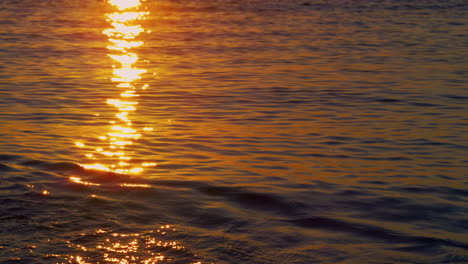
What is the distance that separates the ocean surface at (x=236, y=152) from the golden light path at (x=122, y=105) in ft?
0.16

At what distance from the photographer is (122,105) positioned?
518 inches

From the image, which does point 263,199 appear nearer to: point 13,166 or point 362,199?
point 362,199

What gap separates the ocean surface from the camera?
21.4 feet

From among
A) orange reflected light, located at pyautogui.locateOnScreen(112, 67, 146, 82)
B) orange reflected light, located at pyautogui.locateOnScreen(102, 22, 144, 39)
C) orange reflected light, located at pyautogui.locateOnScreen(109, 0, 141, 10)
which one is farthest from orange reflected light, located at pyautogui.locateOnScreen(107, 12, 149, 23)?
orange reflected light, located at pyautogui.locateOnScreen(112, 67, 146, 82)

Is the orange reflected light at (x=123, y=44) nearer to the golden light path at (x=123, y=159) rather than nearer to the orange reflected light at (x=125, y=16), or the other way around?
the golden light path at (x=123, y=159)

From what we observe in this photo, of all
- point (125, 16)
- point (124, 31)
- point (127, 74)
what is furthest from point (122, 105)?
point (125, 16)

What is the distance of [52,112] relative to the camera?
40.5 ft

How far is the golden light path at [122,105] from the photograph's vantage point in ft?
30.3

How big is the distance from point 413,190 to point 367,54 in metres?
11.3

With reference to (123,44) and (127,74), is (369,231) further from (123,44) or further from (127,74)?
(123,44)

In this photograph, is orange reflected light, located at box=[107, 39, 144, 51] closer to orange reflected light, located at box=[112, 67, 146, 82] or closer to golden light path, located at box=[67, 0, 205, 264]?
golden light path, located at box=[67, 0, 205, 264]

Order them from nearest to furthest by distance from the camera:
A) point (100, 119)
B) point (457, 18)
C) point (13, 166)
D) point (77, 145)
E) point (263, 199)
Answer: point (263, 199) < point (13, 166) < point (77, 145) < point (100, 119) < point (457, 18)

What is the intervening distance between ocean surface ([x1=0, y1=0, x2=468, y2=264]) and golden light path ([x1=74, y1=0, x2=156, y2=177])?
0.05 metres

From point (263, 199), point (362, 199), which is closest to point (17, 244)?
point (263, 199)
